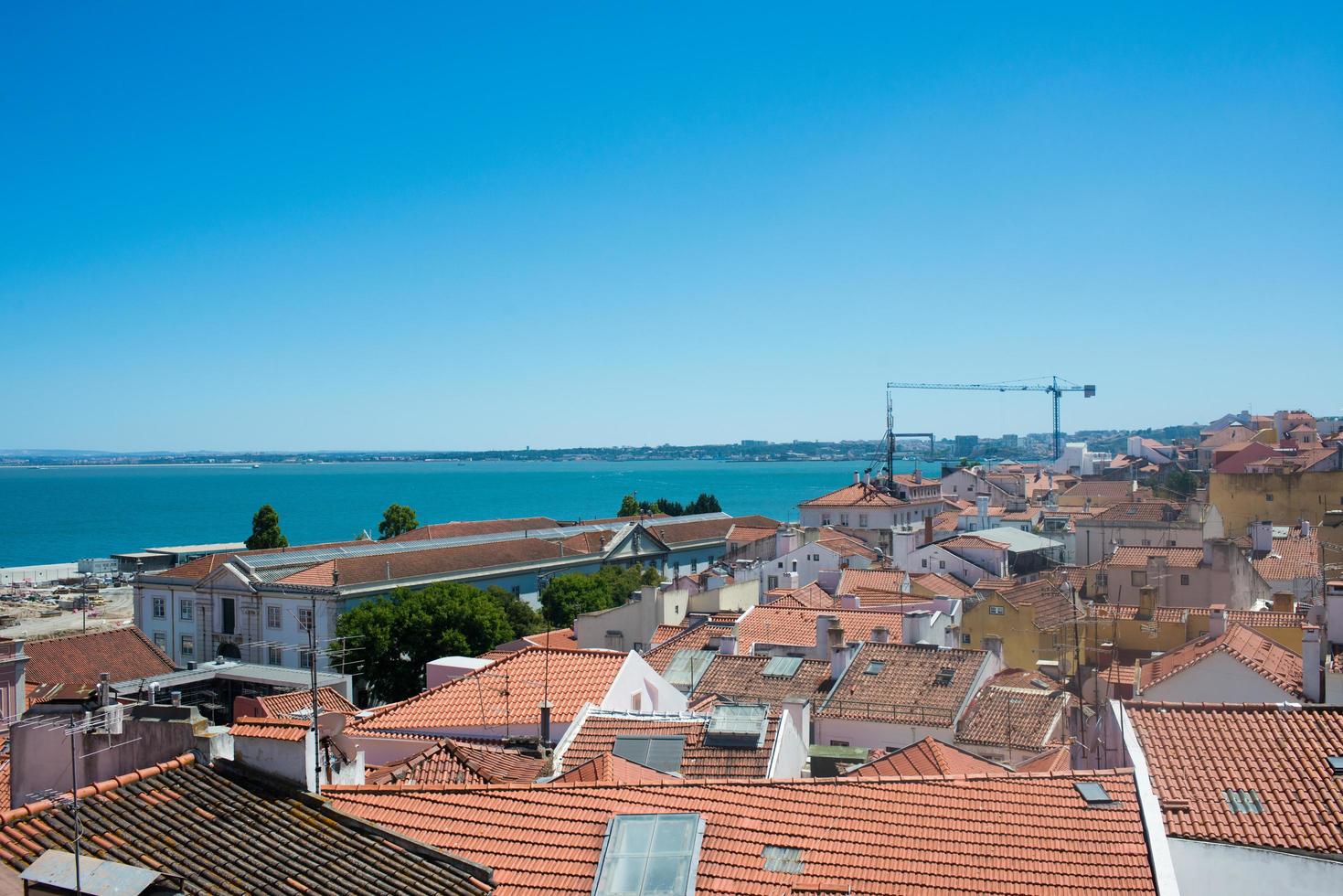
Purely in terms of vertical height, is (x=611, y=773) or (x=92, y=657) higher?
(x=611, y=773)

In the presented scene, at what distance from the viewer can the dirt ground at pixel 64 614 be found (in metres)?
63.4

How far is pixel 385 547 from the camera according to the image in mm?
60281

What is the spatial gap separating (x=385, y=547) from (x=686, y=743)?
162 ft

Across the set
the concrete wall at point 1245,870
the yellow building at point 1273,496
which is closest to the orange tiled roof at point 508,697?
the concrete wall at point 1245,870

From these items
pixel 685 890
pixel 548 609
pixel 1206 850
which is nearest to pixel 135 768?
pixel 685 890

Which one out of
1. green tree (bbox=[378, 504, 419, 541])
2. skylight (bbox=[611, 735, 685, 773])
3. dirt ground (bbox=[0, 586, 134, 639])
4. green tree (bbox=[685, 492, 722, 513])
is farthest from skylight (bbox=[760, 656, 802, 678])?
green tree (bbox=[685, 492, 722, 513])

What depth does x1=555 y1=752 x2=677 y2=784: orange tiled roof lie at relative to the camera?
11.0m

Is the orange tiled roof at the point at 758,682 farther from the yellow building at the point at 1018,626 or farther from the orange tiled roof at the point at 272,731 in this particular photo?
the orange tiled roof at the point at 272,731

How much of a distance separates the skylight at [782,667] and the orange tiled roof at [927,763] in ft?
24.3

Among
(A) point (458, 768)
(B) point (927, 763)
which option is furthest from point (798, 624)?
(A) point (458, 768)

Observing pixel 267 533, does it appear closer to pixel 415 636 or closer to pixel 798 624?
pixel 415 636

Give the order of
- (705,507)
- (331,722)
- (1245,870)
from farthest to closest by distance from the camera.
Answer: (705,507) < (331,722) < (1245,870)

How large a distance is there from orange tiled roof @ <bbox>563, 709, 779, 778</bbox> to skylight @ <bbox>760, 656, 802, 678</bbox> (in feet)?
25.3

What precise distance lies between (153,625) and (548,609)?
66.8 feet
